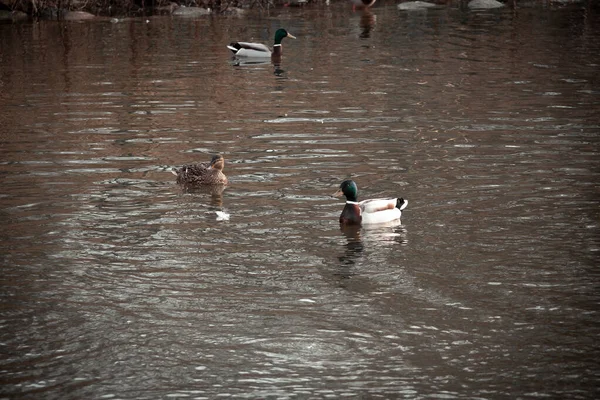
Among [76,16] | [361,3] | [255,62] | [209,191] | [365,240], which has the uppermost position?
[361,3]

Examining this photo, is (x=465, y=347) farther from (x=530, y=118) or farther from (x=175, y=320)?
(x=530, y=118)

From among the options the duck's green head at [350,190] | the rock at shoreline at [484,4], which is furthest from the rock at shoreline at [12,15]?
the duck's green head at [350,190]

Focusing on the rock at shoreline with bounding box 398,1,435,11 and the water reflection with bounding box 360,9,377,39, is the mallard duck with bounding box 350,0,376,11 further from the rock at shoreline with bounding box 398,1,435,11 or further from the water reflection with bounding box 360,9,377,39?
the rock at shoreline with bounding box 398,1,435,11

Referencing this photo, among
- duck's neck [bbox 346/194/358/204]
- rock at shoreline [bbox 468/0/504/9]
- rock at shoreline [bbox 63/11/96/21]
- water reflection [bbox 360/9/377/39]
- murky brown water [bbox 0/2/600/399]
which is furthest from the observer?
rock at shoreline [bbox 468/0/504/9]

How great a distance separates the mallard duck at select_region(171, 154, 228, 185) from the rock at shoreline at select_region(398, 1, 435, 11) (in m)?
25.9

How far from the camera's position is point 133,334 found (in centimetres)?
939

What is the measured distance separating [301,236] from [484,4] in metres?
29.7

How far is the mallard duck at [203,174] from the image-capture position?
1447 centimetres

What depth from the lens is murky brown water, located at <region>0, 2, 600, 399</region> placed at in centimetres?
872

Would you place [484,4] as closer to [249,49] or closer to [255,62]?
[255,62]

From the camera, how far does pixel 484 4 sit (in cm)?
4000

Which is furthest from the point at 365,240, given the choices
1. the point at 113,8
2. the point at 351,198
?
the point at 113,8

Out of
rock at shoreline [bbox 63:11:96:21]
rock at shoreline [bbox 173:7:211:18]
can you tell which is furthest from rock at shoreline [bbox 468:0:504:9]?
rock at shoreline [bbox 63:11:96:21]

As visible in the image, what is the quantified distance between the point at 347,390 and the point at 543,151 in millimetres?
9000
